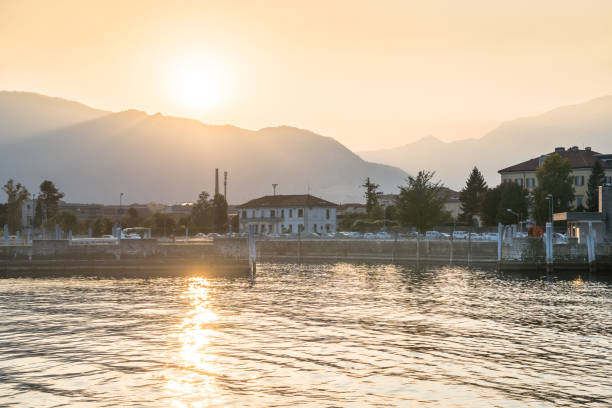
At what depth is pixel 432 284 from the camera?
55469 mm

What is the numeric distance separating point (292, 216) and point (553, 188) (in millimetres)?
58461

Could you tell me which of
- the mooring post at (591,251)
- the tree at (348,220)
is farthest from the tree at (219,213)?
the mooring post at (591,251)

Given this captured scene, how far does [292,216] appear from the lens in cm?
14662

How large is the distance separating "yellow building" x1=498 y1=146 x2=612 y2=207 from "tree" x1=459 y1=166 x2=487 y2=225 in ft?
30.1

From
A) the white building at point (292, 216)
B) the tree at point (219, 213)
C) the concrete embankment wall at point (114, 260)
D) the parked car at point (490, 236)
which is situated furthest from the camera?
the tree at point (219, 213)

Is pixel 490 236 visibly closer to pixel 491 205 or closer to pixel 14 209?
→ pixel 491 205

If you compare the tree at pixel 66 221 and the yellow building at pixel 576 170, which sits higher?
the yellow building at pixel 576 170

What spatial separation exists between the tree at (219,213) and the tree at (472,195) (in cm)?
5832

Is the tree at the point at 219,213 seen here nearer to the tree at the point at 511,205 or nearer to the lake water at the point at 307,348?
the tree at the point at 511,205

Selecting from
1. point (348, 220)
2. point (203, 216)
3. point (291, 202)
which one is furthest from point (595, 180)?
point (203, 216)

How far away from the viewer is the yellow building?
456 ft

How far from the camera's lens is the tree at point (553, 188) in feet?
362

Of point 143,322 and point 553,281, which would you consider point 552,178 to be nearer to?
point 553,281

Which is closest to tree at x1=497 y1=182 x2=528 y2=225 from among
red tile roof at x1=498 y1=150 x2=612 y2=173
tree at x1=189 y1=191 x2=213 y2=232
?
red tile roof at x1=498 y1=150 x2=612 y2=173
